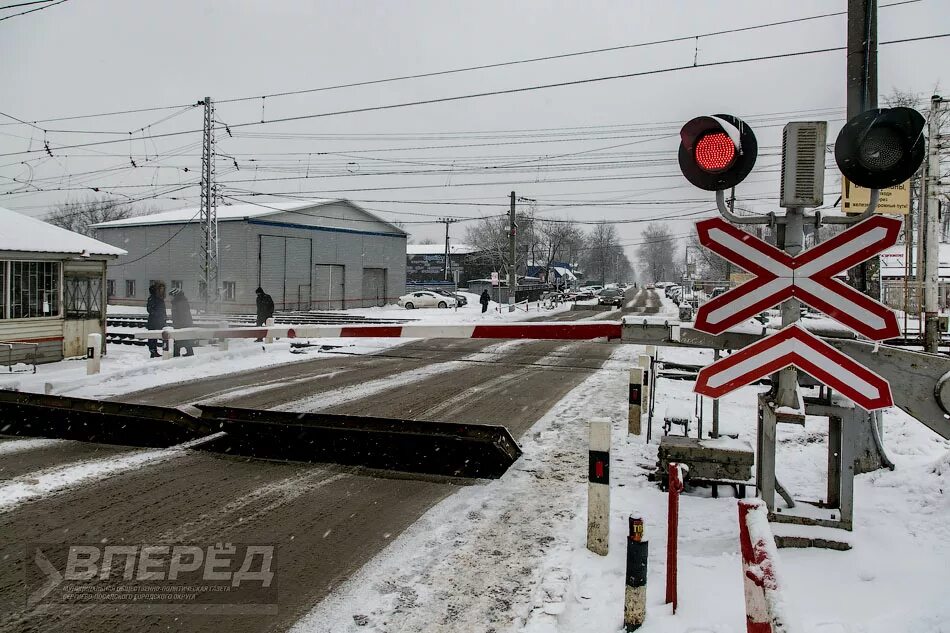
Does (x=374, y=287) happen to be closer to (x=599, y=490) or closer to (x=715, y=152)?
(x=599, y=490)

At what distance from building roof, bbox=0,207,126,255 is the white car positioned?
28967 mm

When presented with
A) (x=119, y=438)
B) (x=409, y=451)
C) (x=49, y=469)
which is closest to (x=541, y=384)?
(x=409, y=451)

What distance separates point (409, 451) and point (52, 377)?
32.2 feet

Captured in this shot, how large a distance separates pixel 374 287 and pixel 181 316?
32.0 meters

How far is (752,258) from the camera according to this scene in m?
4.05

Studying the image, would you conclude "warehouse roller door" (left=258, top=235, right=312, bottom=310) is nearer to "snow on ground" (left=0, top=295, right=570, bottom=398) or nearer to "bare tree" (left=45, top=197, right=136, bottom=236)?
"snow on ground" (left=0, top=295, right=570, bottom=398)

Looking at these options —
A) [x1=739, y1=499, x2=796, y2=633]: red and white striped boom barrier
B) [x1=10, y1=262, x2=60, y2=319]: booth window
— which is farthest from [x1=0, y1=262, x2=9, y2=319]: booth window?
[x1=739, y1=499, x2=796, y2=633]: red and white striped boom barrier

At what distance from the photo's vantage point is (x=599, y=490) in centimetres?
454

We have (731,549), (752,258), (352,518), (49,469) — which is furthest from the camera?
(49,469)

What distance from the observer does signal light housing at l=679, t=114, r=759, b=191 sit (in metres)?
4.02

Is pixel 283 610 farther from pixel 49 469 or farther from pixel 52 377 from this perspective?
pixel 52 377

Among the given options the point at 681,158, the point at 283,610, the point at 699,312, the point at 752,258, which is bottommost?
the point at 283,610

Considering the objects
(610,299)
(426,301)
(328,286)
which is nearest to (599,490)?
(328,286)

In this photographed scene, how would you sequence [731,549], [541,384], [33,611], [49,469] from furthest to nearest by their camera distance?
[541,384], [49,469], [731,549], [33,611]
